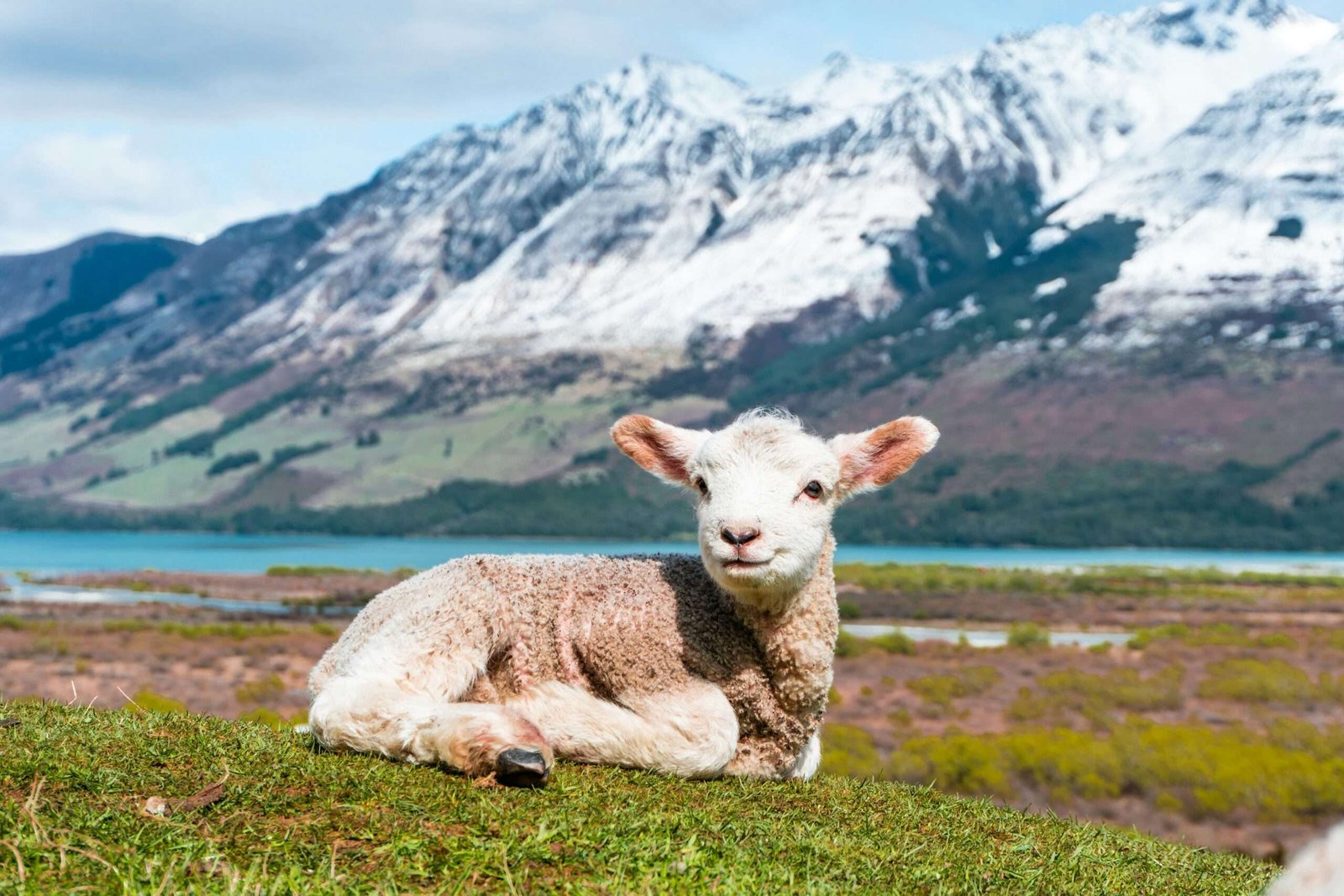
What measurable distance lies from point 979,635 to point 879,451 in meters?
76.2

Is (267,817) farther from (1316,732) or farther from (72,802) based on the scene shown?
(1316,732)

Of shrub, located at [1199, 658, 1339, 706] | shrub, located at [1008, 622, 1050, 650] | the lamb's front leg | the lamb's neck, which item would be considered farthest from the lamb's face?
shrub, located at [1008, 622, 1050, 650]

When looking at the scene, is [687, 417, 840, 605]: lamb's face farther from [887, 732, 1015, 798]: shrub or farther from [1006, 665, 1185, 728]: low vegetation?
[1006, 665, 1185, 728]: low vegetation

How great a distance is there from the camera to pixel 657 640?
9.47 meters

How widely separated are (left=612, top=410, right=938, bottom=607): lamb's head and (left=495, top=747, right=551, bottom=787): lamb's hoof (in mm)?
1865

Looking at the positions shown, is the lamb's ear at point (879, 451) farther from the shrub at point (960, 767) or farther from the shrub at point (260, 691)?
the shrub at point (260, 691)

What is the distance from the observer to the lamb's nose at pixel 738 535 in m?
8.91

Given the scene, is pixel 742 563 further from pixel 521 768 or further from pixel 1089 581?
pixel 1089 581

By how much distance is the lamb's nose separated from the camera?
891cm

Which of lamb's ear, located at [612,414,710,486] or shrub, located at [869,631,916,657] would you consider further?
shrub, located at [869,631,916,657]

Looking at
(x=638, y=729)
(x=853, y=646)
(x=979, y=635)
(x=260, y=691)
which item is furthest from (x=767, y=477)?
(x=979, y=635)

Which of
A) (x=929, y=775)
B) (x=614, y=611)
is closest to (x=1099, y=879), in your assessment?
(x=614, y=611)

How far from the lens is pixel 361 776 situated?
7566 mm

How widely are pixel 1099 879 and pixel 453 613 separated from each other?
4.25m
